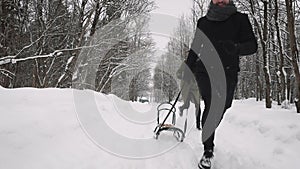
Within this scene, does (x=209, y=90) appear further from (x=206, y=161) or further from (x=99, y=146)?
(x=99, y=146)

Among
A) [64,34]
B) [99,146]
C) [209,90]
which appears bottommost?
[99,146]

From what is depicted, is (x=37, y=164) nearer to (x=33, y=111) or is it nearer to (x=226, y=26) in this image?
(x=33, y=111)

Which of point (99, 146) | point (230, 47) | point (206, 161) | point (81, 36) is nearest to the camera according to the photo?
point (206, 161)

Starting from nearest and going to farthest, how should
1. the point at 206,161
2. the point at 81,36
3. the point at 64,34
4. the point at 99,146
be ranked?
1. the point at 206,161
2. the point at 99,146
3. the point at 81,36
4. the point at 64,34

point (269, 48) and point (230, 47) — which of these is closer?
point (230, 47)

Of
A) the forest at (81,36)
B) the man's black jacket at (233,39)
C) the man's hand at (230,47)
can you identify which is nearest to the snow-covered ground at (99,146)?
the man's black jacket at (233,39)

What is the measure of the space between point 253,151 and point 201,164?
2.54 feet

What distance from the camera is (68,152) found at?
298 centimetres

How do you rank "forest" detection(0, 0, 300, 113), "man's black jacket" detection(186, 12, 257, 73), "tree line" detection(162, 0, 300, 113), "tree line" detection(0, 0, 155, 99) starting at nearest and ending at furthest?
"man's black jacket" detection(186, 12, 257, 73) → "tree line" detection(162, 0, 300, 113) → "forest" detection(0, 0, 300, 113) → "tree line" detection(0, 0, 155, 99)

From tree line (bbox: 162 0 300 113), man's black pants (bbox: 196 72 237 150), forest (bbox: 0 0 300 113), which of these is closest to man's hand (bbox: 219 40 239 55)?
man's black pants (bbox: 196 72 237 150)

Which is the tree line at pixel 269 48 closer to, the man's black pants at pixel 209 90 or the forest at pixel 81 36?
the forest at pixel 81 36

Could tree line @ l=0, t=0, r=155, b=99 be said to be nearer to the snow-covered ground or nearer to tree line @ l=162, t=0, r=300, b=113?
tree line @ l=162, t=0, r=300, b=113

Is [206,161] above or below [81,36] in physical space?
below

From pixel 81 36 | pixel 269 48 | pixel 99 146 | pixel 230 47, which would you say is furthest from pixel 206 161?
pixel 269 48
